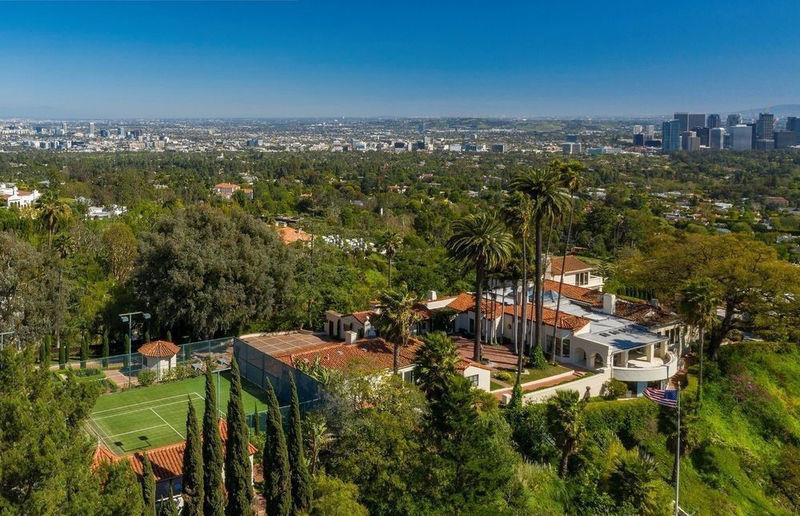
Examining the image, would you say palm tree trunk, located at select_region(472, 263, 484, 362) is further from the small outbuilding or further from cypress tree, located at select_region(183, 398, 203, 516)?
cypress tree, located at select_region(183, 398, 203, 516)

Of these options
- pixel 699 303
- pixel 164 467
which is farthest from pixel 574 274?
pixel 164 467

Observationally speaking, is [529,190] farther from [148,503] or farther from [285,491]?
[148,503]

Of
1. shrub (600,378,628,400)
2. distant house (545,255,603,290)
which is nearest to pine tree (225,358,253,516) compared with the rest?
shrub (600,378,628,400)

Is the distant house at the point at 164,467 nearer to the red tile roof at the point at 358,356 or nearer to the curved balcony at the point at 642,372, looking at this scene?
the red tile roof at the point at 358,356

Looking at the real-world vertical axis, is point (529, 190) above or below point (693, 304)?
above

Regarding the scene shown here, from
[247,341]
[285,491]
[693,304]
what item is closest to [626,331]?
[693,304]

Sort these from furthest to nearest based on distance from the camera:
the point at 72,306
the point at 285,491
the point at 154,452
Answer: the point at 72,306
the point at 154,452
the point at 285,491

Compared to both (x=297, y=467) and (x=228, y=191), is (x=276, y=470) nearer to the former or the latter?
(x=297, y=467)
